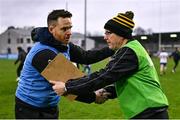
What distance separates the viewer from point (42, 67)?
16.8 ft

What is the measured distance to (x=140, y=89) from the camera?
4.57 m

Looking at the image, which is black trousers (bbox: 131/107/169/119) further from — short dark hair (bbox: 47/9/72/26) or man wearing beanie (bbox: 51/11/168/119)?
short dark hair (bbox: 47/9/72/26)

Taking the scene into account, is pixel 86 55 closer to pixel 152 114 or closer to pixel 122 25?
pixel 122 25

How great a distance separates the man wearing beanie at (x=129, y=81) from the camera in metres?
4.57

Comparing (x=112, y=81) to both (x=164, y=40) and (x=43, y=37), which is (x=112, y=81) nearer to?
(x=43, y=37)

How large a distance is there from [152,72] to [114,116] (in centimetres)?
737

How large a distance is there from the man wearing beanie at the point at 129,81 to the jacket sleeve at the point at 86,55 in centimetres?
141

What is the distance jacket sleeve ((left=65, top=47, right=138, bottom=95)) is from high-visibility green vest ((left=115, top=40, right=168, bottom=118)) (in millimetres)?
63

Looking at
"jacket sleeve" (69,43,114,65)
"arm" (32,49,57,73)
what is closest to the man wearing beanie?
"arm" (32,49,57,73)

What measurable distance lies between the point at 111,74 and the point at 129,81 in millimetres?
192

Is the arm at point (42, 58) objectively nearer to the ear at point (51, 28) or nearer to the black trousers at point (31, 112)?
the ear at point (51, 28)

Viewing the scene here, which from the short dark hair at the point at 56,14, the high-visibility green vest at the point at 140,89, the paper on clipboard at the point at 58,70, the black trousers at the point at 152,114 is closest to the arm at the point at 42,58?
the paper on clipboard at the point at 58,70

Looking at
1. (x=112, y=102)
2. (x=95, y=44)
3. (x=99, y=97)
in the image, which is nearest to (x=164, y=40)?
(x=95, y=44)

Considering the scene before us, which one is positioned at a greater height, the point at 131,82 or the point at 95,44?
the point at 131,82
